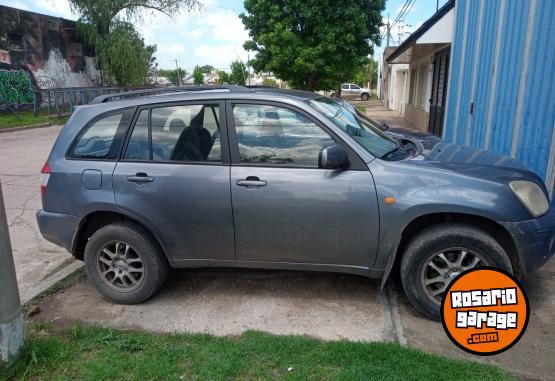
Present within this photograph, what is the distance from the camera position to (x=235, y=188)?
3.39 m

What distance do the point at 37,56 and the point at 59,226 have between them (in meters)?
22.0

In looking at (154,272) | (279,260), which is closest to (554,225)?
(279,260)

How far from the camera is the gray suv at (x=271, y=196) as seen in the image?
3.14 metres

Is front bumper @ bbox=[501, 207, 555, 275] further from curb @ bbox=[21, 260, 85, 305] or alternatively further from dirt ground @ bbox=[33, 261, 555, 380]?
curb @ bbox=[21, 260, 85, 305]

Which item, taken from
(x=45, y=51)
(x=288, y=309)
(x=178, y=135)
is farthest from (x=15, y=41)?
(x=288, y=309)

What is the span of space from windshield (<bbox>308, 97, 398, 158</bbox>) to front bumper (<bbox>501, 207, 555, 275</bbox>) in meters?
1.08

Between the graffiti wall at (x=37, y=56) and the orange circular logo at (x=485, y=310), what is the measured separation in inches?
895

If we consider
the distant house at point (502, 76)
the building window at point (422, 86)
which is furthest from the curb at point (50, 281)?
the building window at point (422, 86)

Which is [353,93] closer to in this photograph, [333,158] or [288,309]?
[288,309]

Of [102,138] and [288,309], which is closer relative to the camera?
[288,309]

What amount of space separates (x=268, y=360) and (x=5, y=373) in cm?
171

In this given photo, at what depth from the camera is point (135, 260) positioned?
3.73 metres

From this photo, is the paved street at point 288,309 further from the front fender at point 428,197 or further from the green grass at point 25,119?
the green grass at point 25,119

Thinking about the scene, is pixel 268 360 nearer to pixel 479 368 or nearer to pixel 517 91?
pixel 479 368
